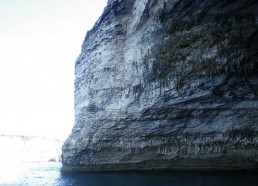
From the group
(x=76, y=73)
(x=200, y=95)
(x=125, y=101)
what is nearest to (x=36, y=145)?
(x=76, y=73)

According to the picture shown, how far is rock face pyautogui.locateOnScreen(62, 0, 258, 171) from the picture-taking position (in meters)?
23.1

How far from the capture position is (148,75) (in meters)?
28.4

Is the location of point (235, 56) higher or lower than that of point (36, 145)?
higher

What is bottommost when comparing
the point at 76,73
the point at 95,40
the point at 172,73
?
the point at 172,73

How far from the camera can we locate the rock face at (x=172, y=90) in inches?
909

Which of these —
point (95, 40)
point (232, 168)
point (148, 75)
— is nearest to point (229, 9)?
point (148, 75)

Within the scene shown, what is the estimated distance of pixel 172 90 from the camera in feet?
85.5

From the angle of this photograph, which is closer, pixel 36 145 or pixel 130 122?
pixel 130 122

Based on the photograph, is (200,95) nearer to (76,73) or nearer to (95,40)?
(95,40)

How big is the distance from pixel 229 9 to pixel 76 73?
22.9 m

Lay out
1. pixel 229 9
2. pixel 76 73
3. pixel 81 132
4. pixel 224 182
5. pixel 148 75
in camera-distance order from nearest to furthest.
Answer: pixel 224 182
pixel 229 9
pixel 148 75
pixel 81 132
pixel 76 73

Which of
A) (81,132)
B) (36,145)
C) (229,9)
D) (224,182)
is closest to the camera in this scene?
(224,182)

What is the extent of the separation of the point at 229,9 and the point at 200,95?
23.3ft

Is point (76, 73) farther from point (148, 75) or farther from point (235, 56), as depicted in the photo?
point (235, 56)
